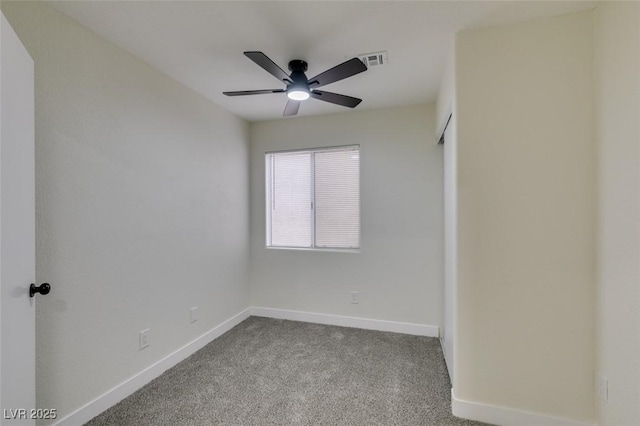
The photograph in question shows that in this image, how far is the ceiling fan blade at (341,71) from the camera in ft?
5.74

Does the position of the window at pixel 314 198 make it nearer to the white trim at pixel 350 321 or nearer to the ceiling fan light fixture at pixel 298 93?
the white trim at pixel 350 321

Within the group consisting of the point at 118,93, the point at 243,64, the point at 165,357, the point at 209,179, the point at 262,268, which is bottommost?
the point at 165,357

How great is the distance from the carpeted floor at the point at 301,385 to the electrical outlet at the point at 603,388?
0.68m

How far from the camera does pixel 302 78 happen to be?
2102 millimetres

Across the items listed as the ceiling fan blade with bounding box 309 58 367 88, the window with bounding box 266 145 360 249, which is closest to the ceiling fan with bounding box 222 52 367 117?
the ceiling fan blade with bounding box 309 58 367 88

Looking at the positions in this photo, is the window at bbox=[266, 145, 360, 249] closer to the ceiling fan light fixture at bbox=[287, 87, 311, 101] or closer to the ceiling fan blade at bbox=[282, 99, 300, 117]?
the ceiling fan blade at bbox=[282, 99, 300, 117]

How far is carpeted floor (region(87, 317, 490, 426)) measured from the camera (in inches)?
74.2

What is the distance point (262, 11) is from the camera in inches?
65.2

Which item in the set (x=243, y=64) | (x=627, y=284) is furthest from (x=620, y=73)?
(x=243, y=64)

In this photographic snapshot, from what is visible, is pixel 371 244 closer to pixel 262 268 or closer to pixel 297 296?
pixel 297 296

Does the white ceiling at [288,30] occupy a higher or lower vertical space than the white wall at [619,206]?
higher

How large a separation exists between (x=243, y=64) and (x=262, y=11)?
0.64 meters

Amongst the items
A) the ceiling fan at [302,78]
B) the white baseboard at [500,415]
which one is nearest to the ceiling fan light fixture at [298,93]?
the ceiling fan at [302,78]

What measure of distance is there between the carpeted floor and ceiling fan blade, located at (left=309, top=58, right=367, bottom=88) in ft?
7.19
